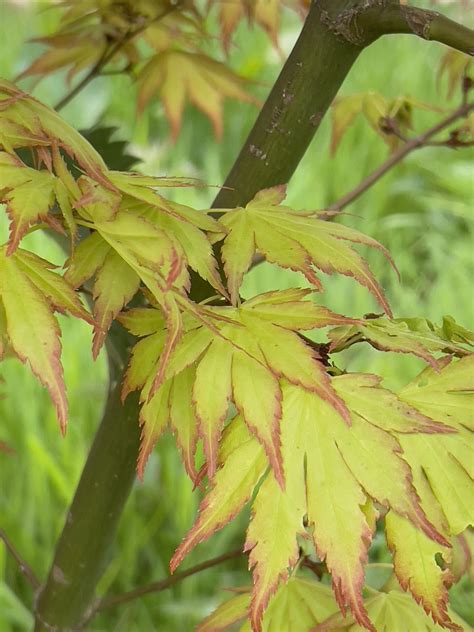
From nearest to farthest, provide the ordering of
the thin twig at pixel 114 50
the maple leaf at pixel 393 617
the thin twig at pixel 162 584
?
the maple leaf at pixel 393 617 < the thin twig at pixel 162 584 < the thin twig at pixel 114 50

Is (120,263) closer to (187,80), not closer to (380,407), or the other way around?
(380,407)

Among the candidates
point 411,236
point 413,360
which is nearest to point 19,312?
point 413,360

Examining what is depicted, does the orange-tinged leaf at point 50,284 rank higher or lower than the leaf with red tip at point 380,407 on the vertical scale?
higher

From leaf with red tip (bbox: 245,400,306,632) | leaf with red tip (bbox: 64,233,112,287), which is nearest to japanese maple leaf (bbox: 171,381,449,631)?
leaf with red tip (bbox: 245,400,306,632)

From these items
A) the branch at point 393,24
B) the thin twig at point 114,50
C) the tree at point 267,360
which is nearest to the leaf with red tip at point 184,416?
the tree at point 267,360

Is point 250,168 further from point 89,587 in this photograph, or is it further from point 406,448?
point 89,587

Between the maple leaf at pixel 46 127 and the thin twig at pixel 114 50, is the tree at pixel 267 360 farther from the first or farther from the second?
the thin twig at pixel 114 50
